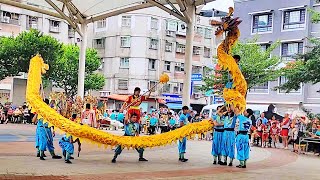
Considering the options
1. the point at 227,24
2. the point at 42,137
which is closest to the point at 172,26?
the point at 227,24

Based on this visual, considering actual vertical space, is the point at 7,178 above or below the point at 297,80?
below

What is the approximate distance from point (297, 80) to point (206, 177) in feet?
41.1

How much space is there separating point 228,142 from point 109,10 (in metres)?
14.4

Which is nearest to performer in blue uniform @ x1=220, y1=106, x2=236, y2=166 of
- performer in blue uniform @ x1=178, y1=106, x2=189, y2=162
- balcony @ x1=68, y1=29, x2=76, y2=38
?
performer in blue uniform @ x1=178, y1=106, x2=189, y2=162

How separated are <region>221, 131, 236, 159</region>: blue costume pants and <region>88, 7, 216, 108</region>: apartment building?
32365 mm

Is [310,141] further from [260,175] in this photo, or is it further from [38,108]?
[38,108]

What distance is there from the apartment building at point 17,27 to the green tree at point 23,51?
638 cm

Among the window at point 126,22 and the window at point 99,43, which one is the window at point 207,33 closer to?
the window at point 126,22

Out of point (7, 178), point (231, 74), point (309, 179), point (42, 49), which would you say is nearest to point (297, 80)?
point (231, 74)

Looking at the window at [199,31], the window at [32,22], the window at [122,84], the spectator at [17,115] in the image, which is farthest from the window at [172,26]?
the spectator at [17,115]

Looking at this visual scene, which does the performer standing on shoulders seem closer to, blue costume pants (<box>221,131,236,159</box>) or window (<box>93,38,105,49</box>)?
blue costume pants (<box>221,131,236,159</box>)

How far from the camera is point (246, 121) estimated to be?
11.5m

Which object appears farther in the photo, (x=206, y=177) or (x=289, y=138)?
(x=289, y=138)

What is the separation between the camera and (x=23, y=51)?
3603 centimetres
